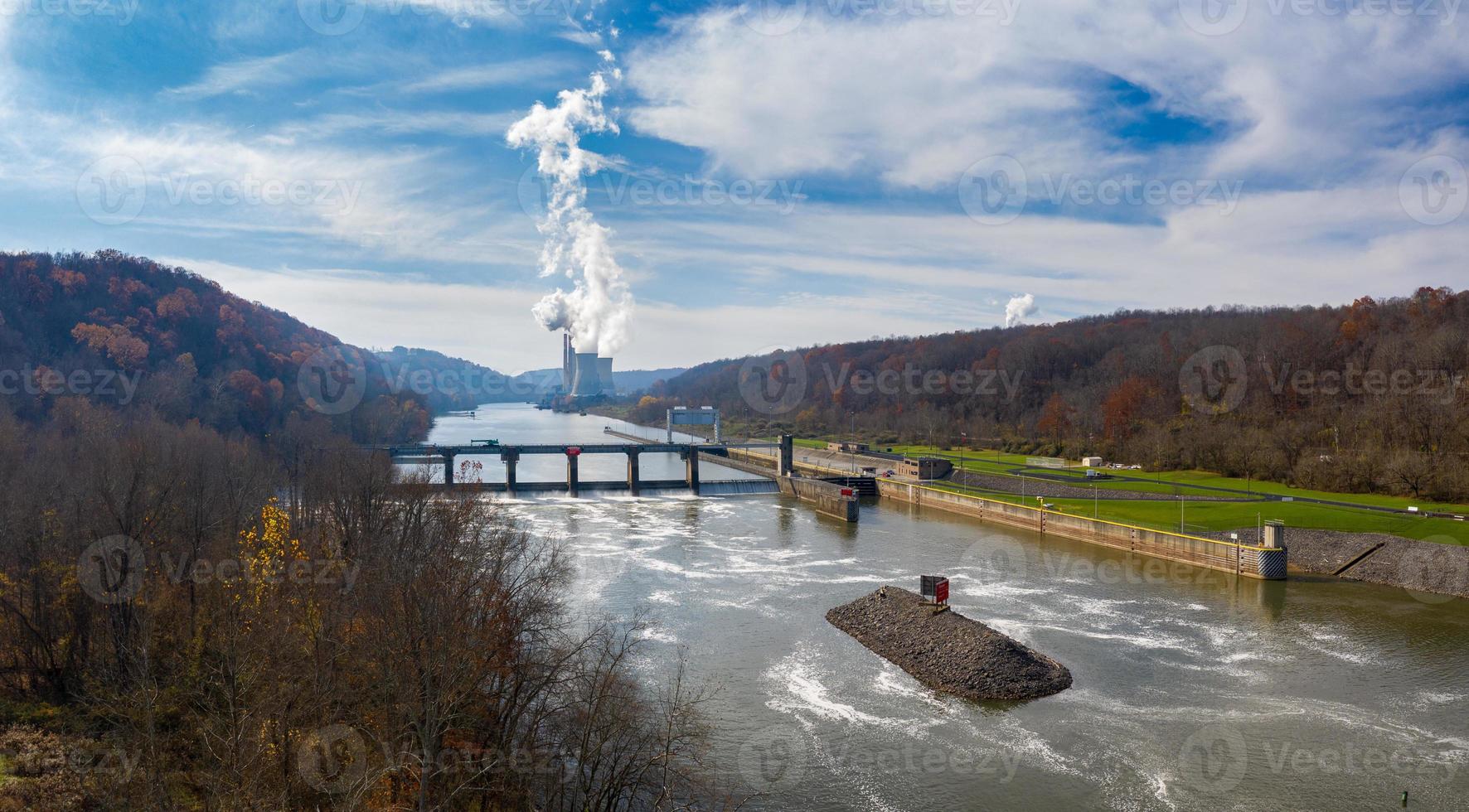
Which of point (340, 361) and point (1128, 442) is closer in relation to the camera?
point (1128, 442)

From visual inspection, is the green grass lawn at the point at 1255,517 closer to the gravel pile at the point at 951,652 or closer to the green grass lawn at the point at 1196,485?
the green grass lawn at the point at 1196,485

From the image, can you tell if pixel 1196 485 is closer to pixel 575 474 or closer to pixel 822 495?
pixel 822 495

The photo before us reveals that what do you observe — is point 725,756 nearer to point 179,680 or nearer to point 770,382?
point 179,680

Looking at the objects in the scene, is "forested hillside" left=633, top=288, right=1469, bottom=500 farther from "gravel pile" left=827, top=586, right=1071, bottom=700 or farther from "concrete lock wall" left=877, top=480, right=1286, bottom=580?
"gravel pile" left=827, top=586, right=1071, bottom=700

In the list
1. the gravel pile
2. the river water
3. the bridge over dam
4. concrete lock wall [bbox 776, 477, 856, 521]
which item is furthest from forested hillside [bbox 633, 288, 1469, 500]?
the gravel pile

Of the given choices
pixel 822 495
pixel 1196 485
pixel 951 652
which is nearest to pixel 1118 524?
pixel 1196 485

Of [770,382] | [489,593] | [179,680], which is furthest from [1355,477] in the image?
[770,382]
